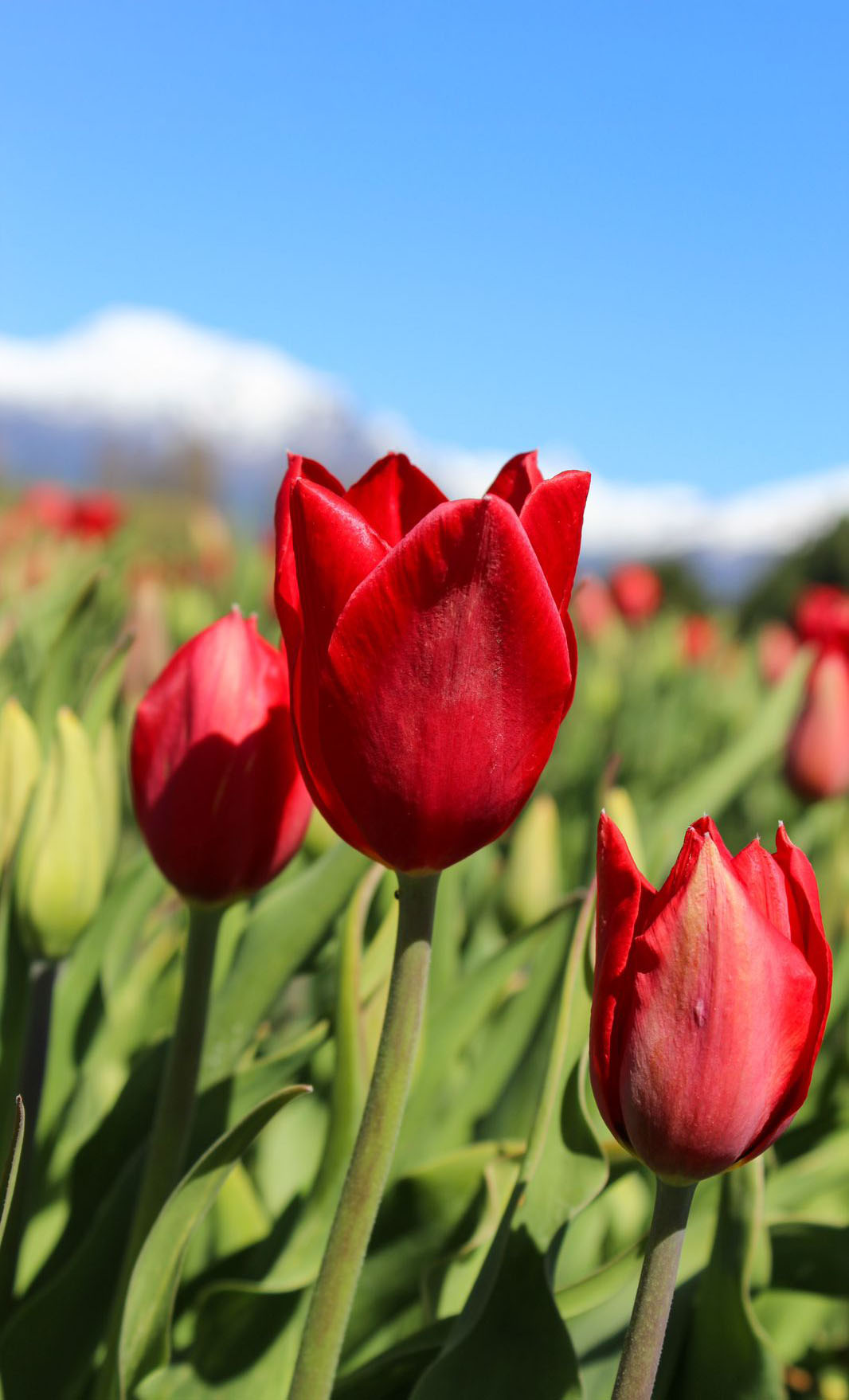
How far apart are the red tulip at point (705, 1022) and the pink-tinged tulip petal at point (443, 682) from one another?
8 centimetres

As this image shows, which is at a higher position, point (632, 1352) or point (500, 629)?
point (500, 629)

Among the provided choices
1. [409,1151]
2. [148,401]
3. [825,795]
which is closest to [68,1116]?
[409,1151]

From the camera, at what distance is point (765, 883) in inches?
19.2

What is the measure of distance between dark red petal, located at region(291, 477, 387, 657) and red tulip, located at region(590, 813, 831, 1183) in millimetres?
160

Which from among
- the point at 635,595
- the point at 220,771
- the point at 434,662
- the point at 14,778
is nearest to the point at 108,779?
the point at 14,778

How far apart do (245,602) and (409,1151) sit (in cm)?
167

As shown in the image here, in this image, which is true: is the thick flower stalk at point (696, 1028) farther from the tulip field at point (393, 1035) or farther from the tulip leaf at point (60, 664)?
the tulip leaf at point (60, 664)

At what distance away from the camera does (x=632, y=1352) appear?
481 mm

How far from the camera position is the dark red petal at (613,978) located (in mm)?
479

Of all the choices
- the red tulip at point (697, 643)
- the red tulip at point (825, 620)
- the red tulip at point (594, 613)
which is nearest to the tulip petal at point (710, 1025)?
the red tulip at point (825, 620)

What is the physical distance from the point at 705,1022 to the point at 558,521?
0.20m

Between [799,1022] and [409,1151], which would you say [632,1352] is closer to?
[799,1022]

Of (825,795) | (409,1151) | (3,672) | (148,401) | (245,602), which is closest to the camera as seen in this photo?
(409,1151)

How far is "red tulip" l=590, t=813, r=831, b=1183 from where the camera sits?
17.8 inches
